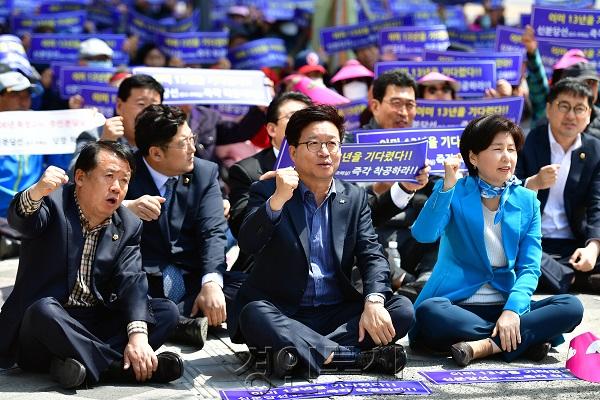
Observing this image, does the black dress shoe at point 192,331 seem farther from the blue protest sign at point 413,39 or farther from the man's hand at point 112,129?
the blue protest sign at point 413,39

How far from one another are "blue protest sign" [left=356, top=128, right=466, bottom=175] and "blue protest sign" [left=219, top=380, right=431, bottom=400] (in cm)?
192

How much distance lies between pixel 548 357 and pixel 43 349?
247 cm

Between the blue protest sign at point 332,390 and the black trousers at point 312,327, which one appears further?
the black trousers at point 312,327

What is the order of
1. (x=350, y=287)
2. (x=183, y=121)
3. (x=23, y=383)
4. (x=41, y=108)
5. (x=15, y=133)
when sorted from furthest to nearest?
(x=41, y=108) < (x=15, y=133) < (x=183, y=121) < (x=350, y=287) < (x=23, y=383)

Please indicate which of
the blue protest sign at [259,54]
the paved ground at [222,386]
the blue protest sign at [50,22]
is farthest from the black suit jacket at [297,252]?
the blue protest sign at [50,22]

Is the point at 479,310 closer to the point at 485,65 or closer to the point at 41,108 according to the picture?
the point at 485,65

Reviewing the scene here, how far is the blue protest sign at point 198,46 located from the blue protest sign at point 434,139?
5.02 meters

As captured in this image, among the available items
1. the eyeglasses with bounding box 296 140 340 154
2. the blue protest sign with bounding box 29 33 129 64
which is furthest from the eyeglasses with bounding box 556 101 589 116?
the blue protest sign with bounding box 29 33 129 64

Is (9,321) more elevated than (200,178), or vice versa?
(200,178)

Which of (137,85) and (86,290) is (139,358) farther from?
(137,85)

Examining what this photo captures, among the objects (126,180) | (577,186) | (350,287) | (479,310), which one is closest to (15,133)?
(126,180)

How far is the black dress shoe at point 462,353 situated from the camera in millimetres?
5211

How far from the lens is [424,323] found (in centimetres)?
546

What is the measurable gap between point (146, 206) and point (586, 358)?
2248mm
